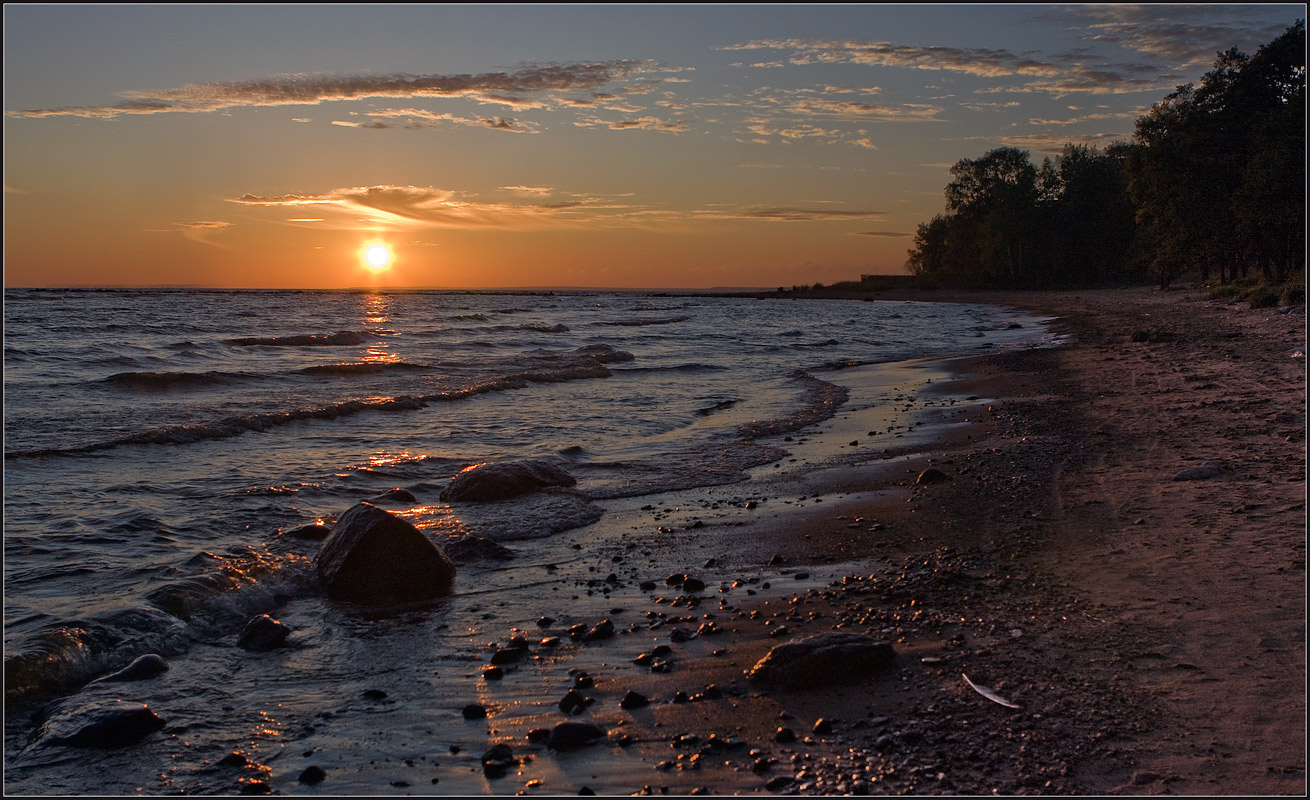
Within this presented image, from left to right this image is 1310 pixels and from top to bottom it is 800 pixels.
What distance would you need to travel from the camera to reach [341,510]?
9.66m

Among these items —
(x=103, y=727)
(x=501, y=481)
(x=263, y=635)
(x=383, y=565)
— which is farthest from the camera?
(x=501, y=481)

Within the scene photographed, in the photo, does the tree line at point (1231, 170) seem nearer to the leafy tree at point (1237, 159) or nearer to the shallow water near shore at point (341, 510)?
the leafy tree at point (1237, 159)

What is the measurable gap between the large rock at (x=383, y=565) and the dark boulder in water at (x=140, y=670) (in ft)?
5.18

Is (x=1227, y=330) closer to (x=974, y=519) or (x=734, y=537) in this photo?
(x=974, y=519)

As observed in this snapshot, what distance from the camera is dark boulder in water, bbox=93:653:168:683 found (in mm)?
5301

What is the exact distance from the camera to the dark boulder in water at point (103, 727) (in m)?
4.53

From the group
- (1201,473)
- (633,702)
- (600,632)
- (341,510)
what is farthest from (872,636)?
(341,510)

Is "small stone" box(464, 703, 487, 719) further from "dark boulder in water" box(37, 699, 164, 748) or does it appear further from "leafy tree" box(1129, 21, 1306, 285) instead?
"leafy tree" box(1129, 21, 1306, 285)

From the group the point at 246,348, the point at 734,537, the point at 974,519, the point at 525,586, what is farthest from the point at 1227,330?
the point at 246,348

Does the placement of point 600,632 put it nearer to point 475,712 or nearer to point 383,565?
point 475,712

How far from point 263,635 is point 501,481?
440 cm

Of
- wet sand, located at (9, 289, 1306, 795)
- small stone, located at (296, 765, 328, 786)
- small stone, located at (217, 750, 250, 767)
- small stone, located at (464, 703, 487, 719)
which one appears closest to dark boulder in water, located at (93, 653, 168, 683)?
wet sand, located at (9, 289, 1306, 795)

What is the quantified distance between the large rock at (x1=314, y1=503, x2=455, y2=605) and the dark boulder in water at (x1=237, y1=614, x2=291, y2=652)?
87 cm

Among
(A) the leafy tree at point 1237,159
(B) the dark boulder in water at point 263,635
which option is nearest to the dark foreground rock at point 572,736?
(B) the dark boulder in water at point 263,635
